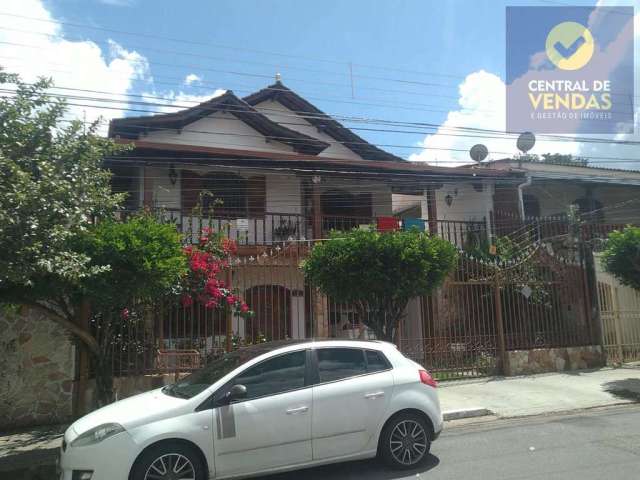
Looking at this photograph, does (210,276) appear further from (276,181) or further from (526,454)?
(276,181)

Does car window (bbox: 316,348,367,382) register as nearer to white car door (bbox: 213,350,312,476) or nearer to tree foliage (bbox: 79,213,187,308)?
white car door (bbox: 213,350,312,476)

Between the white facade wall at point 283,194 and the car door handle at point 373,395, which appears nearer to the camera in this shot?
the car door handle at point 373,395

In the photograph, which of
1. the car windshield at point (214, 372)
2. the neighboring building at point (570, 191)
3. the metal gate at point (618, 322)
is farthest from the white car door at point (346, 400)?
the neighboring building at point (570, 191)

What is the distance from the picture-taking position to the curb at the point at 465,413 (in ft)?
27.1

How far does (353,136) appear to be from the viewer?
710 inches

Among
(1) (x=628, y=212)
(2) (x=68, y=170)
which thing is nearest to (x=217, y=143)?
(2) (x=68, y=170)

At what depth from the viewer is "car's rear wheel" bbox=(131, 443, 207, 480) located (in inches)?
181

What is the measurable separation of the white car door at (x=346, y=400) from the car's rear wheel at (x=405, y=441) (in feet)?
0.69

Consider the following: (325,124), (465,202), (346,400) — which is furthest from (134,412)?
(465,202)

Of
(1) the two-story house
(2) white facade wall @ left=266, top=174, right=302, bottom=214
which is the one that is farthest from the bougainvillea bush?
(2) white facade wall @ left=266, top=174, right=302, bottom=214

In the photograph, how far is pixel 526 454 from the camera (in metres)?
5.98

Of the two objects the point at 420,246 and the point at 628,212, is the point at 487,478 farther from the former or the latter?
the point at 628,212

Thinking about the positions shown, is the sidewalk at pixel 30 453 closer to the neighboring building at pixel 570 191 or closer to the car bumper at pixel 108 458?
the car bumper at pixel 108 458

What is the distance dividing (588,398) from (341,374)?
244 inches
